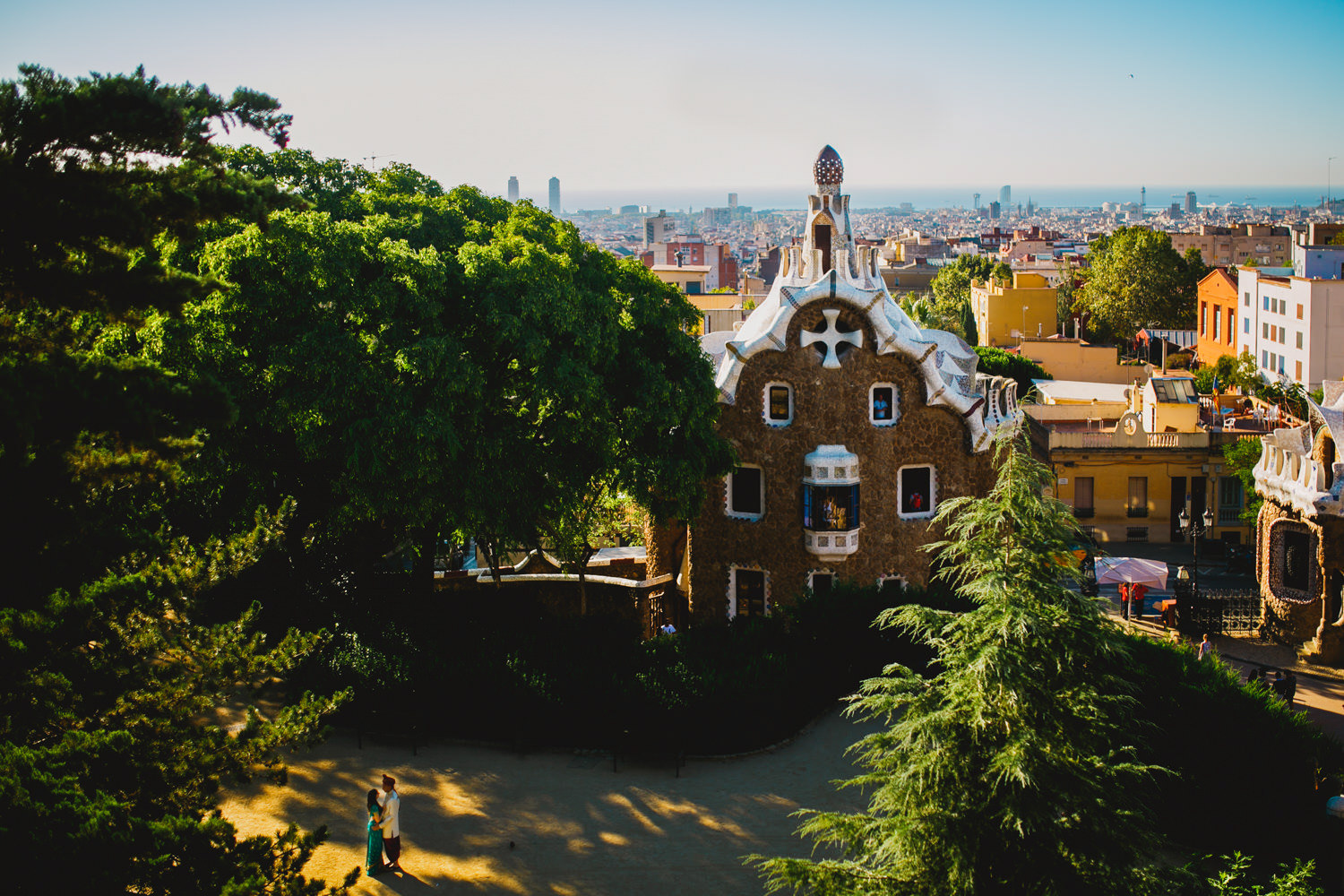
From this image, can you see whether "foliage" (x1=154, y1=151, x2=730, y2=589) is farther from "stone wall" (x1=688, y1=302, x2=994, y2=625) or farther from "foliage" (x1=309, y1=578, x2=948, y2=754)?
"foliage" (x1=309, y1=578, x2=948, y2=754)

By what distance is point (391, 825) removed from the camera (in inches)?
728

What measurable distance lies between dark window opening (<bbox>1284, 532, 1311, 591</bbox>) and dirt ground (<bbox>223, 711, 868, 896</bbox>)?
1580 centimetres

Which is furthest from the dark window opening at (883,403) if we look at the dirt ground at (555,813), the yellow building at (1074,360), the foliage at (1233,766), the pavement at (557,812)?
the yellow building at (1074,360)

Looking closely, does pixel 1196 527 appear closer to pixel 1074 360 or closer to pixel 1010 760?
pixel 1074 360

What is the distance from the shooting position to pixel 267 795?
21094 mm

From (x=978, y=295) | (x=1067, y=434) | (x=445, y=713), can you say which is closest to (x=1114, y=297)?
(x=978, y=295)

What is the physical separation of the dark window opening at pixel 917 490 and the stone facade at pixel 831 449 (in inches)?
1.3

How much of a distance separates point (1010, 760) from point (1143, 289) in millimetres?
89449

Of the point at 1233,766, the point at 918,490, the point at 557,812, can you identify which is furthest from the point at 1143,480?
the point at 557,812

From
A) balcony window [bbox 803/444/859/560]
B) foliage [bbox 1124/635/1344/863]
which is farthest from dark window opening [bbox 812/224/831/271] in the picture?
foliage [bbox 1124/635/1344/863]

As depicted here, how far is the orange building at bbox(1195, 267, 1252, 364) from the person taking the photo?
8156 cm

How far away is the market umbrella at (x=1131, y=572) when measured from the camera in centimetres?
3334

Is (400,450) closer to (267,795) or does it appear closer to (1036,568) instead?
(267,795)

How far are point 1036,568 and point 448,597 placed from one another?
1832cm
